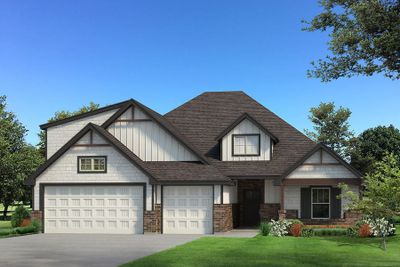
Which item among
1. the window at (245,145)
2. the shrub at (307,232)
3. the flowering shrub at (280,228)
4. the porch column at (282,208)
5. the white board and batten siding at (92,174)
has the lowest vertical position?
the shrub at (307,232)

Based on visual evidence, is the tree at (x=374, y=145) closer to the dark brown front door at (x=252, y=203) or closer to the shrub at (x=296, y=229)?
the dark brown front door at (x=252, y=203)

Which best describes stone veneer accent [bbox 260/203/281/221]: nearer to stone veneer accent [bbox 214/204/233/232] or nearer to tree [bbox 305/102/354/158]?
stone veneer accent [bbox 214/204/233/232]

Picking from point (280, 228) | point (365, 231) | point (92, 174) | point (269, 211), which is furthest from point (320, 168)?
point (92, 174)

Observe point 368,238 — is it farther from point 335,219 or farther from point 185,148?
point 185,148

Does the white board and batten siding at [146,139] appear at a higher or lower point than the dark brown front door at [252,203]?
higher

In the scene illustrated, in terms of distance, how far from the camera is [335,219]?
2992 cm

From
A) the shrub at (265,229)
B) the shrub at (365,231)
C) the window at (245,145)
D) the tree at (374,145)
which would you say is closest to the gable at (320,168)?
the window at (245,145)

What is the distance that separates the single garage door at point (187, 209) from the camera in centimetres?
2795

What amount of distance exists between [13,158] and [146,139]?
60.2ft

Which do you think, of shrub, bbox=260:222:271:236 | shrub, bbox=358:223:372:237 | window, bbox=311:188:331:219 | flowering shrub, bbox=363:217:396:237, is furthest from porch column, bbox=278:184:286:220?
shrub, bbox=358:223:372:237

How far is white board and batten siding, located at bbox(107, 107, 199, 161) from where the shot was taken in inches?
1190

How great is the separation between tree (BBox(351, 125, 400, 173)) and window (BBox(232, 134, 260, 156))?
31.6 metres

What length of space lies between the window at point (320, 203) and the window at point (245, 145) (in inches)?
158

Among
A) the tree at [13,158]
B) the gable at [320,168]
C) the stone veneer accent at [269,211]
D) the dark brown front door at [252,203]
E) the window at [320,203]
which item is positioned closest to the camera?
the gable at [320,168]
